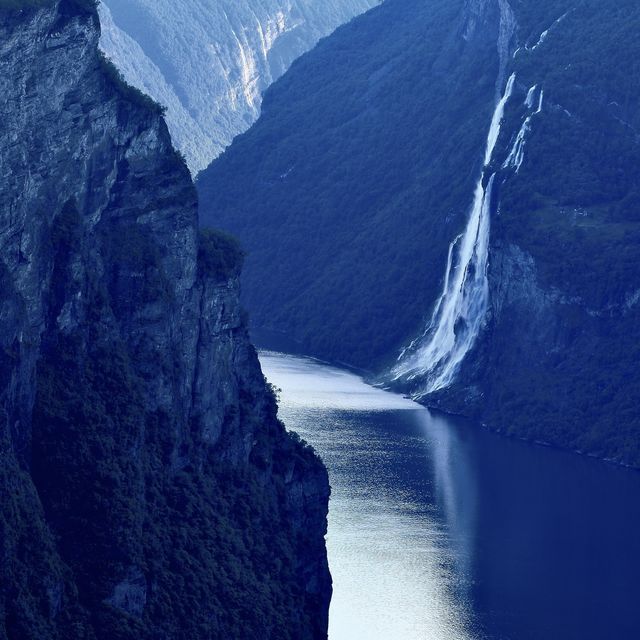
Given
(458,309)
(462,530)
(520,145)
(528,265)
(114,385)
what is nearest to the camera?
(114,385)

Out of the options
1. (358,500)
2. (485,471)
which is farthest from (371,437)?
(358,500)

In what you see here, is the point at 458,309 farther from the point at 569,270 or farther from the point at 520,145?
the point at 569,270

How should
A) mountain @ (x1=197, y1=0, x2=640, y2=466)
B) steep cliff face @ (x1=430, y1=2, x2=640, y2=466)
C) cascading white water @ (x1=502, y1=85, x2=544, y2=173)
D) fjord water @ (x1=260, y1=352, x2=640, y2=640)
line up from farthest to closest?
cascading white water @ (x1=502, y1=85, x2=544, y2=173)
mountain @ (x1=197, y1=0, x2=640, y2=466)
steep cliff face @ (x1=430, y1=2, x2=640, y2=466)
fjord water @ (x1=260, y1=352, x2=640, y2=640)

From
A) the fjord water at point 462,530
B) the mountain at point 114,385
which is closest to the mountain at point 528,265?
the fjord water at point 462,530

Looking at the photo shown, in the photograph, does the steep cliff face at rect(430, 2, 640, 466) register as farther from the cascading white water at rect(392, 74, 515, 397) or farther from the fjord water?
the fjord water

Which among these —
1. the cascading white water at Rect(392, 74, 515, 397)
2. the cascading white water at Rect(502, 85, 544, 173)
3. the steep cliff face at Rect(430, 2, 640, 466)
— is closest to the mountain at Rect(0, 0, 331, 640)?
the steep cliff face at Rect(430, 2, 640, 466)

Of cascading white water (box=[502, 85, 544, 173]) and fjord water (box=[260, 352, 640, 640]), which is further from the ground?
cascading white water (box=[502, 85, 544, 173])

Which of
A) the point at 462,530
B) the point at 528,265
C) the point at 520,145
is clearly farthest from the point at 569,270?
the point at 462,530

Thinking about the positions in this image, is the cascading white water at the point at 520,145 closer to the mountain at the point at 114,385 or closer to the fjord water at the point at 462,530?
the fjord water at the point at 462,530

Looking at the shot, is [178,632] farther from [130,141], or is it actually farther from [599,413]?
[599,413]
